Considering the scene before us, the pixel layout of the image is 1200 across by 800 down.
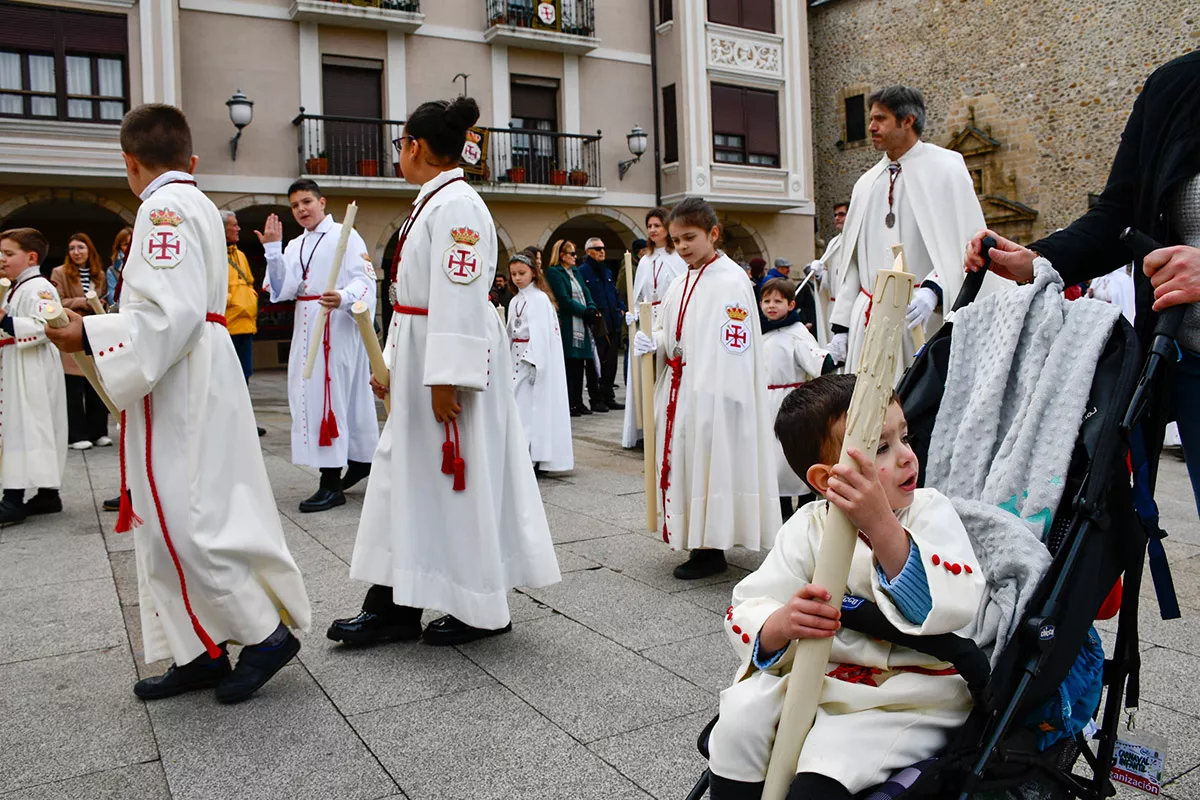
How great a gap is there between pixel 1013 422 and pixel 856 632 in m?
0.69

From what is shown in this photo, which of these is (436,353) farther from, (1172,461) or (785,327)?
(1172,461)

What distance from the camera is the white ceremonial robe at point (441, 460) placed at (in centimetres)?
373

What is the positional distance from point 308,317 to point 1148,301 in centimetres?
558

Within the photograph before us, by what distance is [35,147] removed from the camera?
17.6 meters

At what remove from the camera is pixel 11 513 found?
6348 mm

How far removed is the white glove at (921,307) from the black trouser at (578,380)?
8.02 meters

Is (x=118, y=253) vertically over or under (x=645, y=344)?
over

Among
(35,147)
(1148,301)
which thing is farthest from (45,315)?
(35,147)

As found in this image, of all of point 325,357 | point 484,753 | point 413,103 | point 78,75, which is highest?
point 413,103

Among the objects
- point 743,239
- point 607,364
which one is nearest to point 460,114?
point 607,364

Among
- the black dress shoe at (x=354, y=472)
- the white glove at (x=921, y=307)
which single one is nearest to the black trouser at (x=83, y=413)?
the black dress shoe at (x=354, y=472)

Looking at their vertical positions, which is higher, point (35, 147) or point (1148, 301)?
point (35, 147)

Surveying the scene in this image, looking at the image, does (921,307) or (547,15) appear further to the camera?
(547,15)

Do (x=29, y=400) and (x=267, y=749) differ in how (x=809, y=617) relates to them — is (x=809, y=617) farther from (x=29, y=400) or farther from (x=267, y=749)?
(x=29, y=400)
